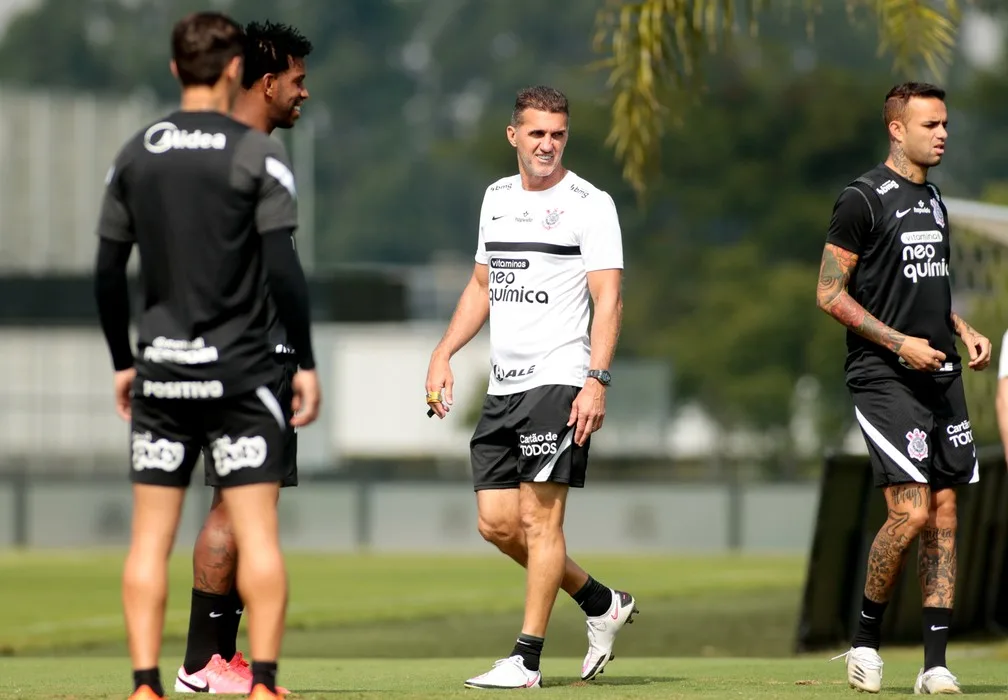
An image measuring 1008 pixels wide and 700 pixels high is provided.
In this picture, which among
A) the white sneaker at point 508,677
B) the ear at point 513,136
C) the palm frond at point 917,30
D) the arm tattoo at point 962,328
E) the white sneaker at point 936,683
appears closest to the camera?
the white sneaker at point 936,683

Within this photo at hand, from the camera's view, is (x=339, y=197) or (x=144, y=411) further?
(x=339, y=197)

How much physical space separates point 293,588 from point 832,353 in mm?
38539

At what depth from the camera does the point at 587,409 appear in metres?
Answer: 7.77

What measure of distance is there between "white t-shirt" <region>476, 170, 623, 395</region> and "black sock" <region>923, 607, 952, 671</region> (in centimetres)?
171

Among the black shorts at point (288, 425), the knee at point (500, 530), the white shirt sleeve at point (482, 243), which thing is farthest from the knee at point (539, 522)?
the white shirt sleeve at point (482, 243)

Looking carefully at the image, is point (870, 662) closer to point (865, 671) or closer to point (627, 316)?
point (865, 671)

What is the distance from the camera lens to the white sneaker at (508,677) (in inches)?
299

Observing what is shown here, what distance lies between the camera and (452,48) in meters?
134

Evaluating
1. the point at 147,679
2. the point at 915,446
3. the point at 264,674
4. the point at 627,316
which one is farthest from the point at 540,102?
the point at 627,316

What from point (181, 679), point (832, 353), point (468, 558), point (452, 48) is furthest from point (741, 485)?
point (452, 48)

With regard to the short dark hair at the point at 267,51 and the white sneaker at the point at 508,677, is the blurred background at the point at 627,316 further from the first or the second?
the white sneaker at the point at 508,677

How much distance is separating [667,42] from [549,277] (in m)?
5.23

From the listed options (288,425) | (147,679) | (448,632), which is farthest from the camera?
(448,632)

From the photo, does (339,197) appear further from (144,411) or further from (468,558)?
(144,411)
